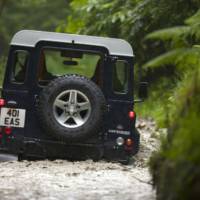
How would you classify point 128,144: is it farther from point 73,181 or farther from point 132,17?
point 132,17

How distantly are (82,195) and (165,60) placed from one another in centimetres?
197

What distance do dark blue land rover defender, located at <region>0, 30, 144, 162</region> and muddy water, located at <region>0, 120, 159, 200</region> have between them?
0.27 meters

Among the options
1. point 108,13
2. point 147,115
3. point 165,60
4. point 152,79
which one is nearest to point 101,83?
point 165,60

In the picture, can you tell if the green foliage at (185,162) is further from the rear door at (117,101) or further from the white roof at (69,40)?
the white roof at (69,40)

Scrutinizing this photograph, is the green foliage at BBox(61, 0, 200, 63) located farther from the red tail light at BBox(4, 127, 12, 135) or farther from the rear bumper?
the red tail light at BBox(4, 127, 12, 135)

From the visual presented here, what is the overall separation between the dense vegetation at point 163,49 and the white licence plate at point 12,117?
7.12 feet

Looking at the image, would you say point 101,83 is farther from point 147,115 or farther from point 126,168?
point 147,115

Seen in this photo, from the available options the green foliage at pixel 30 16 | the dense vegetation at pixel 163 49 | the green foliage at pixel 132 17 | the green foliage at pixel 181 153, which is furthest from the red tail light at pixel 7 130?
the green foliage at pixel 30 16

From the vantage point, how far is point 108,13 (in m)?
21.6

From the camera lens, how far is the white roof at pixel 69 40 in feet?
37.0

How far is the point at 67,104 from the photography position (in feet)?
35.7

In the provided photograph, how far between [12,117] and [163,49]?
39.2ft

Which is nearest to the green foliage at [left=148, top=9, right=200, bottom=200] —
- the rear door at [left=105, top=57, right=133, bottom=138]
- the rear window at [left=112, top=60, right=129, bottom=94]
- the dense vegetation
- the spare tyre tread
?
the dense vegetation

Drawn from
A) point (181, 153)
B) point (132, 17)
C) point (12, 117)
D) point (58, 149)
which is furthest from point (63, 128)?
point (132, 17)
